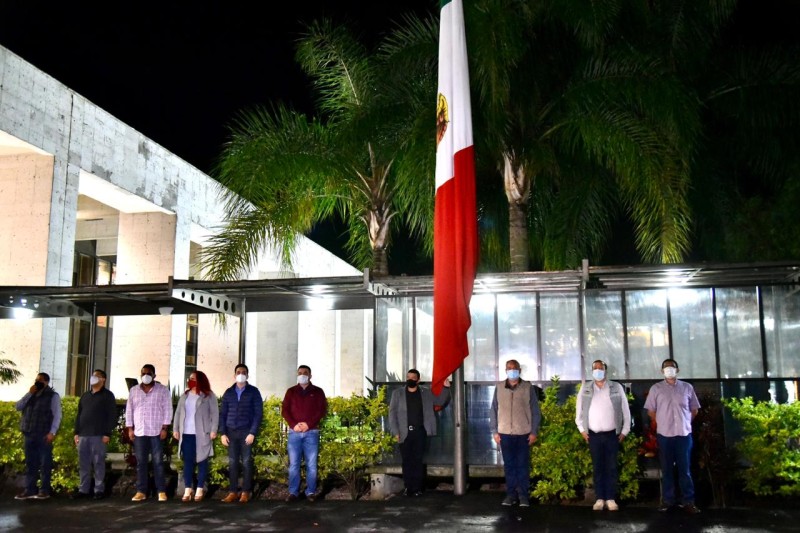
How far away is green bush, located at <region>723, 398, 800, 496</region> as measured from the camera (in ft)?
34.5

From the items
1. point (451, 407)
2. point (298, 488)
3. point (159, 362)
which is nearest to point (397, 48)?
point (451, 407)

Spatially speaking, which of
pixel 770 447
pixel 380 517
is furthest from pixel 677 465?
pixel 380 517

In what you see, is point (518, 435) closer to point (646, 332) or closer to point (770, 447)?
point (770, 447)

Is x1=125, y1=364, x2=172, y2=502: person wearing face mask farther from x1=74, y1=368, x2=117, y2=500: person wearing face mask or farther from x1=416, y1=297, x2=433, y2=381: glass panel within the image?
x1=416, y1=297, x2=433, y2=381: glass panel

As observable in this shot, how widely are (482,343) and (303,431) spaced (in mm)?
4339

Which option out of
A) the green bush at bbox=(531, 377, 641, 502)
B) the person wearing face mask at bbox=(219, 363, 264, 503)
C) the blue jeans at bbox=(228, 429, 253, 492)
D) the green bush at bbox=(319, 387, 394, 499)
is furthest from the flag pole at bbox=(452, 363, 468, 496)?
the blue jeans at bbox=(228, 429, 253, 492)

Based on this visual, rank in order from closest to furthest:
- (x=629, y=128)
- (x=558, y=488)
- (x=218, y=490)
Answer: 1. (x=558, y=488)
2. (x=218, y=490)
3. (x=629, y=128)

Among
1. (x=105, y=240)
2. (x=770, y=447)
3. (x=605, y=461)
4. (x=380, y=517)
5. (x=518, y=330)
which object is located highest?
(x=105, y=240)

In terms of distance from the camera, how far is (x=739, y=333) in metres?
14.0

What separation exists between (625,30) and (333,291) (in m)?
6.95

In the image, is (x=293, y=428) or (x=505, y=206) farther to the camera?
(x=505, y=206)

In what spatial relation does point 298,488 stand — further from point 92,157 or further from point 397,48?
point 92,157

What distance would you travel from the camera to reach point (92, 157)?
2048 cm

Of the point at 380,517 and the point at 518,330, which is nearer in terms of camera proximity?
the point at 380,517
